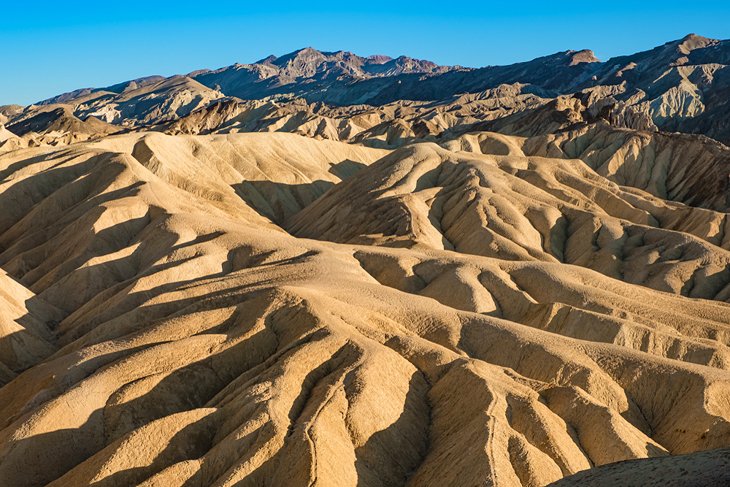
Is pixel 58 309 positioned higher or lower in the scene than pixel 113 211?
lower

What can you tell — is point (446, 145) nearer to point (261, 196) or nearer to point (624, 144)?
point (624, 144)

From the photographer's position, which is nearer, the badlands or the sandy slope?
the badlands

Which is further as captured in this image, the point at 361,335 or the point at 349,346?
the point at 361,335

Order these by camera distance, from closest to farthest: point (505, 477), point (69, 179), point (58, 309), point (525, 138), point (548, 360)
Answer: point (505, 477)
point (548, 360)
point (58, 309)
point (69, 179)
point (525, 138)

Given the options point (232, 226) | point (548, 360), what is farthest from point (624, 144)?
point (548, 360)

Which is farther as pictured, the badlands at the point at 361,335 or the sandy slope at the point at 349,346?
the sandy slope at the point at 349,346

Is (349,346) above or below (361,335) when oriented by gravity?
above

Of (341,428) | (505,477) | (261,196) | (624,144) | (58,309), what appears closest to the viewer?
(505,477)

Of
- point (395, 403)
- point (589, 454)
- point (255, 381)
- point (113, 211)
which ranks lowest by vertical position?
point (589, 454)
